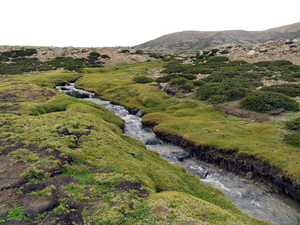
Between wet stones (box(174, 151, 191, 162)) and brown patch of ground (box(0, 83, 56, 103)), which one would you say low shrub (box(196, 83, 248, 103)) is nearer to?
wet stones (box(174, 151, 191, 162))

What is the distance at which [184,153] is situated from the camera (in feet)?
70.2

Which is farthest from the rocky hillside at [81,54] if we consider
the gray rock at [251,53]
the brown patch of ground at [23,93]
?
the brown patch of ground at [23,93]

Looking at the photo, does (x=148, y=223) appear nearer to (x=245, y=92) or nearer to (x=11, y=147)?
(x=11, y=147)

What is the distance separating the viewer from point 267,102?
27.5 meters

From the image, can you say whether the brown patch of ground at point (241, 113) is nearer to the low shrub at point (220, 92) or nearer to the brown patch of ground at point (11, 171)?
the low shrub at point (220, 92)

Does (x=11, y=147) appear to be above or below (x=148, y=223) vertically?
above

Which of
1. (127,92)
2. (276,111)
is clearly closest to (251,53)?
(276,111)

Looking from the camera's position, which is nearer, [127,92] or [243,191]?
[243,191]

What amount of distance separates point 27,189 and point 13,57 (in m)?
104

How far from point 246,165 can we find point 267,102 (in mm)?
15165

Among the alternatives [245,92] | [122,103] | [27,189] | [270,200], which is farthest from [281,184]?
[122,103]

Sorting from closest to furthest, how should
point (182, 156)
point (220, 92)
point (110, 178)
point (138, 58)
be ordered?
point (110, 178) < point (182, 156) < point (220, 92) < point (138, 58)

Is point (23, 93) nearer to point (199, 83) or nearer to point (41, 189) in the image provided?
point (41, 189)

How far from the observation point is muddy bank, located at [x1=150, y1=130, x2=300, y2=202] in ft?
47.9
